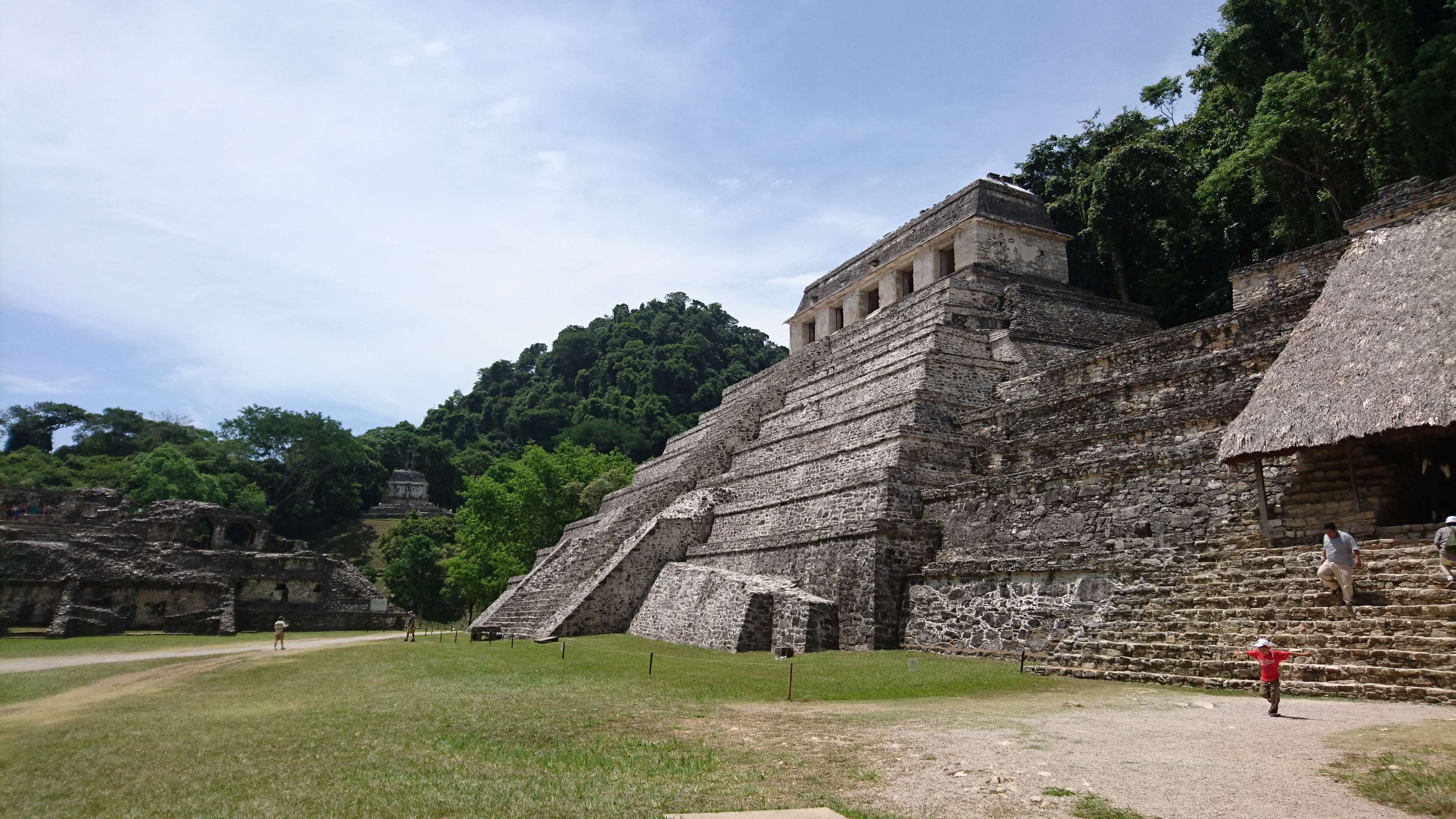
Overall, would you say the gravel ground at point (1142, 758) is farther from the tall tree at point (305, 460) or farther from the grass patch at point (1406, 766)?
the tall tree at point (305, 460)

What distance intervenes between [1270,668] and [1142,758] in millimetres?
2106

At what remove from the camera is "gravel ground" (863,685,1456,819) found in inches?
168

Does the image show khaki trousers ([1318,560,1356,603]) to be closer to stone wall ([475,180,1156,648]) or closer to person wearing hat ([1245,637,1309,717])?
person wearing hat ([1245,637,1309,717])

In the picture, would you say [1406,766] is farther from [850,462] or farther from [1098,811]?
[850,462]

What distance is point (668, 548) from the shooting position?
1934 centimetres

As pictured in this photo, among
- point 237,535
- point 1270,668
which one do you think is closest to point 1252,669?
point 1270,668

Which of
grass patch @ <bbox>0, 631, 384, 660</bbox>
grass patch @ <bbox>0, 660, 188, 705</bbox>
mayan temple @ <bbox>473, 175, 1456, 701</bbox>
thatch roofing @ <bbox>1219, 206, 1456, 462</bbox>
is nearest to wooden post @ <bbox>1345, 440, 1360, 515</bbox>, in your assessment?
mayan temple @ <bbox>473, 175, 1456, 701</bbox>

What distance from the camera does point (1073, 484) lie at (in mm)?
12836

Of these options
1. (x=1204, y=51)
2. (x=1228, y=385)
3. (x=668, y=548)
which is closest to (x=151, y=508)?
(x=668, y=548)

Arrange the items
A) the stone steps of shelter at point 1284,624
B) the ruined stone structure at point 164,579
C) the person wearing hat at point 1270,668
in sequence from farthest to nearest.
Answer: the ruined stone structure at point 164,579, the stone steps of shelter at point 1284,624, the person wearing hat at point 1270,668

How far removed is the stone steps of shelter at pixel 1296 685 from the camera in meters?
6.83

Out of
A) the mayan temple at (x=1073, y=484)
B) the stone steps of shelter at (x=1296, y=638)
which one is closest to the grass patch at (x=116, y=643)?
the mayan temple at (x=1073, y=484)

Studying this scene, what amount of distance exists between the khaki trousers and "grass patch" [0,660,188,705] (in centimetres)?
1399

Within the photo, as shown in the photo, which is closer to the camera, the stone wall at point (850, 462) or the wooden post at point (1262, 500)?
the wooden post at point (1262, 500)
